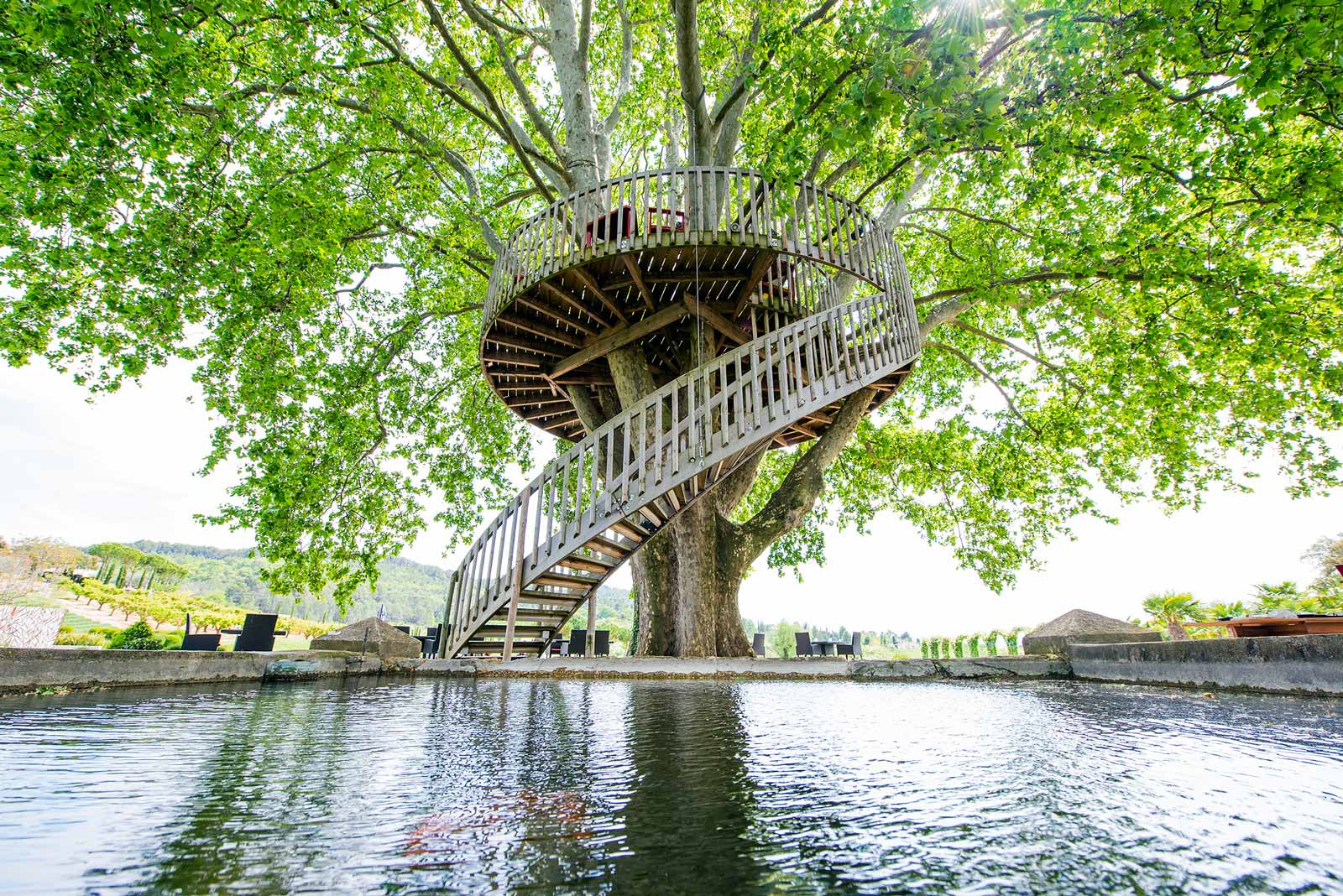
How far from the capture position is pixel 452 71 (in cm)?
1120

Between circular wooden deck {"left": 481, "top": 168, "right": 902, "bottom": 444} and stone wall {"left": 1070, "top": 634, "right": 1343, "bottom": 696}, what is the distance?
4.43m

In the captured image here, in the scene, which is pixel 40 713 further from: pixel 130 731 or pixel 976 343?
pixel 976 343

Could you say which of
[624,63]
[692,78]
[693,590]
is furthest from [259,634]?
[624,63]

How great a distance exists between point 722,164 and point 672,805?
10482 millimetres

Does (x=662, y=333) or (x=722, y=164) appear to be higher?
(x=722, y=164)

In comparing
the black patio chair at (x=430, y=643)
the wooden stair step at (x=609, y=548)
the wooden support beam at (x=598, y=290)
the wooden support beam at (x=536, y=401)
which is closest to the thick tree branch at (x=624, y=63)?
the wooden support beam at (x=536, y=401)

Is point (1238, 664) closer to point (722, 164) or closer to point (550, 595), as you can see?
point (550, 595)

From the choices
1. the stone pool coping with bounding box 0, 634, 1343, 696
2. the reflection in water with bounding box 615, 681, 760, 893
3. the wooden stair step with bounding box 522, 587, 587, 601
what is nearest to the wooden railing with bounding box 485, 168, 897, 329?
the wooden stair step with bounding box 522, 587, 587, 601

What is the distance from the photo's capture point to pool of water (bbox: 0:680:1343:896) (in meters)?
0.97

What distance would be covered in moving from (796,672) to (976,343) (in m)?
10.0

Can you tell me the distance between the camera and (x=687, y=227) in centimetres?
615

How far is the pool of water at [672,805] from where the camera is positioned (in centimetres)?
97

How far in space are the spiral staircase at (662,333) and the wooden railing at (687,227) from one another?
2 centimetres

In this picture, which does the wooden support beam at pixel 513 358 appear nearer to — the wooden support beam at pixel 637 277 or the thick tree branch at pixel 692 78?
the wooden support beam at pixel 637 277
